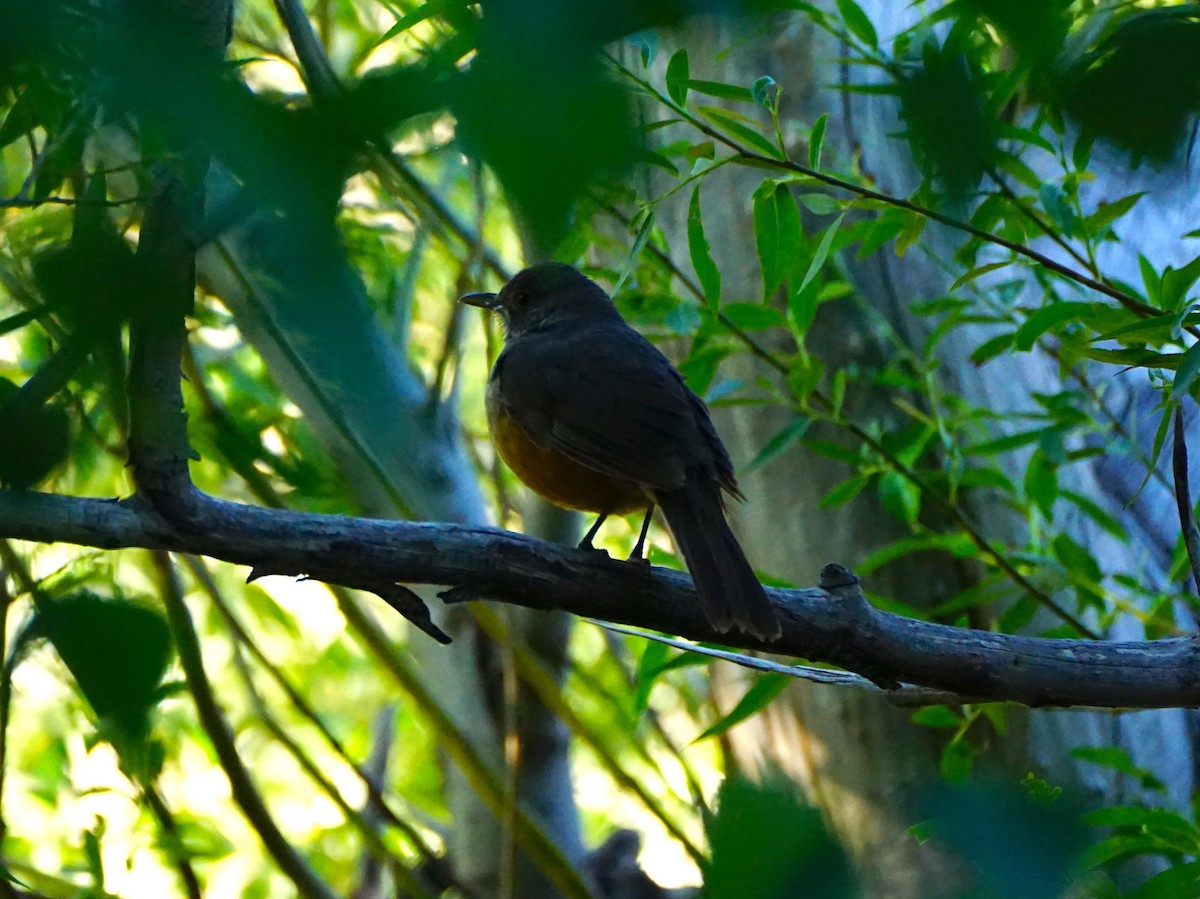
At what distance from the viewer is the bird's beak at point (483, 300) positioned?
361 cm

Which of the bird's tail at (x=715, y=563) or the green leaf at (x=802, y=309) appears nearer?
the bird's tail at (x=715, y=563)

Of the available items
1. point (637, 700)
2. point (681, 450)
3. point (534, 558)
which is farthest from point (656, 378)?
point (534, 558)

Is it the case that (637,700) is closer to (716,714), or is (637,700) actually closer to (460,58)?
(716,714)

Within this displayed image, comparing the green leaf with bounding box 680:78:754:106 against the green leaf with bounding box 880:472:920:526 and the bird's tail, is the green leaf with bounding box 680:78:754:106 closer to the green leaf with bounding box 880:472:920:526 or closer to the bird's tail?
the bird's tail

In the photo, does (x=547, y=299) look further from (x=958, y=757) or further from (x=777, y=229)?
(x=958, y=757)

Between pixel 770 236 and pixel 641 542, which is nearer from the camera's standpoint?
pixel 770 236

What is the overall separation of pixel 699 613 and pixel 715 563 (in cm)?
12

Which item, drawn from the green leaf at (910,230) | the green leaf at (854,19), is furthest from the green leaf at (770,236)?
the green leaf at (854,19)

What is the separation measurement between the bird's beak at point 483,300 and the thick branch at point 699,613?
1.61 meters

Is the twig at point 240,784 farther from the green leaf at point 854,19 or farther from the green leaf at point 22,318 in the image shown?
the green leaf at point 22,318

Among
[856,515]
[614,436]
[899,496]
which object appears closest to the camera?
[614,436]

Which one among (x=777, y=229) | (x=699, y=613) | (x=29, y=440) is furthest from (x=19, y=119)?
(x=777, y=229)

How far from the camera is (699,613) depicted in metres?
2.15

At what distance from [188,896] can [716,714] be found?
2042mm
